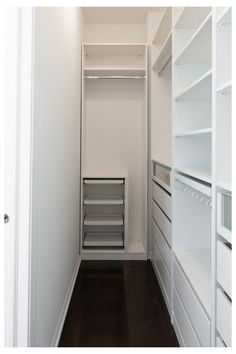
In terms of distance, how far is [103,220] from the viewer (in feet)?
11.7

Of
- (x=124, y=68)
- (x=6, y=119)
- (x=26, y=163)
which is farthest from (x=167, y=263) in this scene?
(x=124, y=68)

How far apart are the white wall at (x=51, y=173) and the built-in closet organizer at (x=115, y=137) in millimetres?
1201

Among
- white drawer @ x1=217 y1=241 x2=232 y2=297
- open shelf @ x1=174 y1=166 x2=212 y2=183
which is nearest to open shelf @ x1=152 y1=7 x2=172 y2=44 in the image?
open shelf @ x1=174 y1=166 x2=212 y2=183

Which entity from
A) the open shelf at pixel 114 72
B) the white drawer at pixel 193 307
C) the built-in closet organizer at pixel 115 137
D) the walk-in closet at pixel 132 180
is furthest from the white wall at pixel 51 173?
the built-in closet organizer at pixel 115 137

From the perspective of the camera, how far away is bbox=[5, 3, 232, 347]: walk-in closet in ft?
4.45

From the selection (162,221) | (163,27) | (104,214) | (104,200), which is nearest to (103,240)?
(104,214)

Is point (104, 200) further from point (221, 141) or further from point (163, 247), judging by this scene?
point (221, 141)

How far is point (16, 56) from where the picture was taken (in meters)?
1.30

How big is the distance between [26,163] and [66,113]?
3.87 feet

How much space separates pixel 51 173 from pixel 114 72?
2.20m

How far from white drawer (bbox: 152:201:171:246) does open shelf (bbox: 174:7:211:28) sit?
144 centimetres

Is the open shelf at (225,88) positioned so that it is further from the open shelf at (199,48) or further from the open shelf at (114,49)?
the open shelf at (114,49)

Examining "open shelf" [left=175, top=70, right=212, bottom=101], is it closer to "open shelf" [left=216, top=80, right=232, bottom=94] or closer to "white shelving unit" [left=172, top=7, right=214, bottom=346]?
"white shelving unit" [left=172, top=7, right=214, bottom=346]

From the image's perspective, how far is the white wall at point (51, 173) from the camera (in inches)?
57.6
